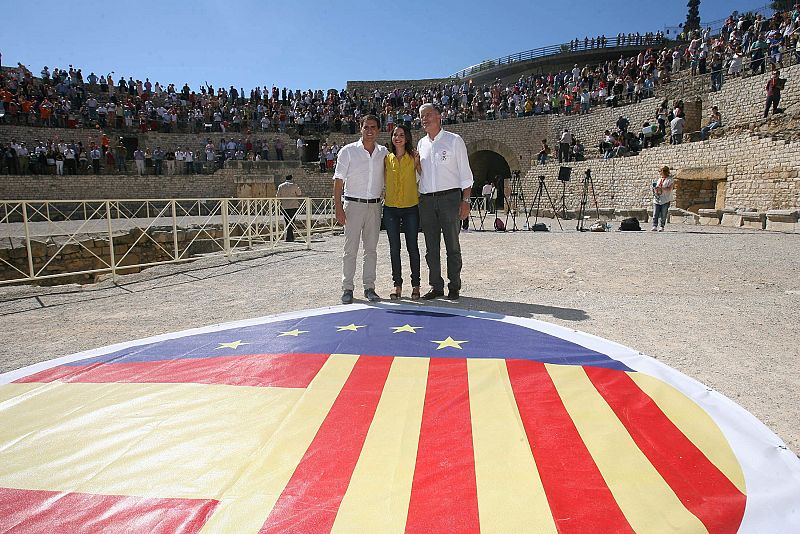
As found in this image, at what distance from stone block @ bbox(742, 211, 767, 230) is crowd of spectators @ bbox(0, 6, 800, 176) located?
20.2 ft

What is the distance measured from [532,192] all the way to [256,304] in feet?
65.8

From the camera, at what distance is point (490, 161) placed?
29953 millimetres

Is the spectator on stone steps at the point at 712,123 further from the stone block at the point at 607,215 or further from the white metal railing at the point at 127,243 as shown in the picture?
the white metal railing at the point at 127,243

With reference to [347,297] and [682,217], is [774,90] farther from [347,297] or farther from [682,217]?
[347,297]

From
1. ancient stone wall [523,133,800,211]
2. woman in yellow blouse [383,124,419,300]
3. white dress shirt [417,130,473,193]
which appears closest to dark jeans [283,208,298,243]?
woman in yellow blouse [383,124,419,300]

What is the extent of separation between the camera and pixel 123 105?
76.2 ft

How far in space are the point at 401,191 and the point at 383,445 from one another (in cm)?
266

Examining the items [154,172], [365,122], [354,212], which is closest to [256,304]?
[354,212]

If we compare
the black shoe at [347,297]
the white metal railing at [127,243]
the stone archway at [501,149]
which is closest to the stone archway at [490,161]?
the stone archway at [501,149]

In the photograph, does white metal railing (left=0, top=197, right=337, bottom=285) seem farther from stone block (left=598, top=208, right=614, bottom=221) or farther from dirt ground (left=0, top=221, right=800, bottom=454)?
stone block (left=598, top=208, right=614, bottom=221)

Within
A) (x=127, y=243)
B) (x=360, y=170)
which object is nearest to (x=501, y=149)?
(x=127, y=243)

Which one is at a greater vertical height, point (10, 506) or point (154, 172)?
point (154, 172)

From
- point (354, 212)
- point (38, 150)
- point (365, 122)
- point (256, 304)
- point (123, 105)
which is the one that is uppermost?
point (123, 105)

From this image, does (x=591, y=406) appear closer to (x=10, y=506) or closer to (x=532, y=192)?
(x=10, y=506)
